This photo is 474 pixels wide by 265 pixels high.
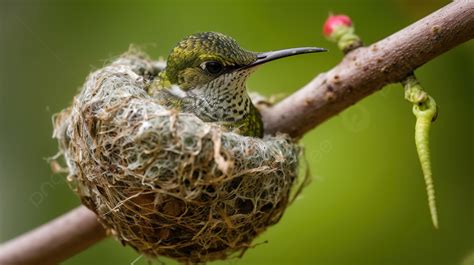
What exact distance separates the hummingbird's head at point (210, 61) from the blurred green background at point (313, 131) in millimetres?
601

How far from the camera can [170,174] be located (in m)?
2.22

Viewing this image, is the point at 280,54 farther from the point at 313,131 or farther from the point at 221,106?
the point at 313,131

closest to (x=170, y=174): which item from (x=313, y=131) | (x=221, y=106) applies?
(x=221, y=106)

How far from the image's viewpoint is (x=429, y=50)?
84.4 inches

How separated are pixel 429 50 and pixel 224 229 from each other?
1.02 meters

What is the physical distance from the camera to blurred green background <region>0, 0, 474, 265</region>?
10.5ft

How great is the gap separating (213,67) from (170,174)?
28.1 inches

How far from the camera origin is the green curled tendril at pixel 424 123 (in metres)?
1.84

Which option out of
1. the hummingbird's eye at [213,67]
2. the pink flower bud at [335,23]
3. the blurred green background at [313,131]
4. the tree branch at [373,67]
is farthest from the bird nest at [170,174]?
the blurred green background at [313,131]

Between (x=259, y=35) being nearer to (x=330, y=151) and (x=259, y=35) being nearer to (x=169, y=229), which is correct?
(x=330, y=151)

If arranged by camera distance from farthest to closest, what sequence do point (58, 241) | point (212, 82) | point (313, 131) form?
point (313, 131) → point (212, 82) → point (58, 241)

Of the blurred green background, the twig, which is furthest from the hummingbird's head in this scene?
the twig

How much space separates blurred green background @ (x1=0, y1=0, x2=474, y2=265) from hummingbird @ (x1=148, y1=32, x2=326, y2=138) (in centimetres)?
59

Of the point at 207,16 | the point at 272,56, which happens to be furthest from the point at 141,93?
the point at 207,16
